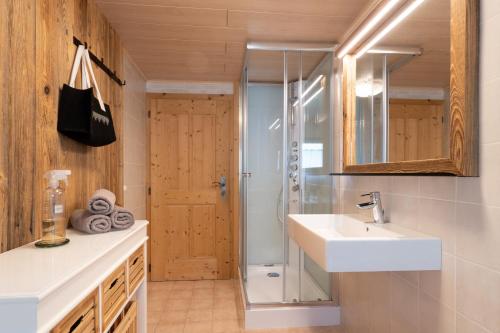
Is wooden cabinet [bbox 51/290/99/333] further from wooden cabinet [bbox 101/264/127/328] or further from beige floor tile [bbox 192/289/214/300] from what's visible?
beige floor tile [bbox 192/289/214/300]

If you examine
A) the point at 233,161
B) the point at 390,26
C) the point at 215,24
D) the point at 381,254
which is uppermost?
the point at 215,24

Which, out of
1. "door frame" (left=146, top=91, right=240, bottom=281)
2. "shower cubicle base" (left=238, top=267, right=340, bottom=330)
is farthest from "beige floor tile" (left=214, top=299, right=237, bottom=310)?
"door frame" (left=146, top=91, right=240, bottom=281)

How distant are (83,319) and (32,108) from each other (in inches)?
34.1

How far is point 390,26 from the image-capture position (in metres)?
1.61

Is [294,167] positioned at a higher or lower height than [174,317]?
higher

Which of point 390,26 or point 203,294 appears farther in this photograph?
point 203,294

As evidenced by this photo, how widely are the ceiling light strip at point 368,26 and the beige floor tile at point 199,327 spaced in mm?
2301

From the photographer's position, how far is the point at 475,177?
1051mm

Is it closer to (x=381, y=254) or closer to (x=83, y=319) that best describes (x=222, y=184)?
(x=381, y=254)

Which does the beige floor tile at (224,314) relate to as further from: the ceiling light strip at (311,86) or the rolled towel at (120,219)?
the ceiling light strip at (311,86)

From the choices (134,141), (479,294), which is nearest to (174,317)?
(134,141)

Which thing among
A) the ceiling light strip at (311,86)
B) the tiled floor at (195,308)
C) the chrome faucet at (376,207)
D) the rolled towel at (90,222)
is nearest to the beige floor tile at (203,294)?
the tiled floor at (195,308)

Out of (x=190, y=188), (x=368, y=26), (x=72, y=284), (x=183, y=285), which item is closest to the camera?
(x=72, y=284)

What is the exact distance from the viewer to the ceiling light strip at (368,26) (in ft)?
A: 5.18
